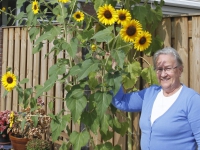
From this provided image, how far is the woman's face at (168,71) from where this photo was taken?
2.50 meters

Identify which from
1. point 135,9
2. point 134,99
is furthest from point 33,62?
point 134,99

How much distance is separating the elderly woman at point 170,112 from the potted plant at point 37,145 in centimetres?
224

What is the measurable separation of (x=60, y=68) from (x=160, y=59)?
2.57ft

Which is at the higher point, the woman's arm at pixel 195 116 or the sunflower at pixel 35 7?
the sunflower at pixel 35 7

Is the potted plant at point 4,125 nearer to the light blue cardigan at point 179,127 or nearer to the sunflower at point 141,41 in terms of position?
the sunflower at point 141,41

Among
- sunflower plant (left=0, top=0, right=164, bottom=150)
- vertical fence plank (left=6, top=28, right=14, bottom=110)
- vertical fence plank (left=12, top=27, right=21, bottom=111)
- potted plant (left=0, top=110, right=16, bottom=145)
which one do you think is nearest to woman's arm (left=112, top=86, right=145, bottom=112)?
sunflower plant (left=0, top=0, right=164, bottom=150)

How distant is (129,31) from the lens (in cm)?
273

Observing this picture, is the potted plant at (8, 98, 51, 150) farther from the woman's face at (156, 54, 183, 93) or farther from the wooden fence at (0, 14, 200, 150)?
the woman's face at (156, 54, 183, 93)

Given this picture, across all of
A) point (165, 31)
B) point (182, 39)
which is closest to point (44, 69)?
point (165, 31)

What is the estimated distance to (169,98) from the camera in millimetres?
2557

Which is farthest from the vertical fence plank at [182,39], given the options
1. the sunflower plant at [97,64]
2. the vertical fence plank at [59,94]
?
the vertical fence plank at [59,94]

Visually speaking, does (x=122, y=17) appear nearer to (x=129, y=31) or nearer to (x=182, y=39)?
(x=129, y=31)

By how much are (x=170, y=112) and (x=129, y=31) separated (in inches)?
26.3

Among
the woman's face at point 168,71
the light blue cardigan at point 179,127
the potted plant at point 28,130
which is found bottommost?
the potted plant at point 28,130
